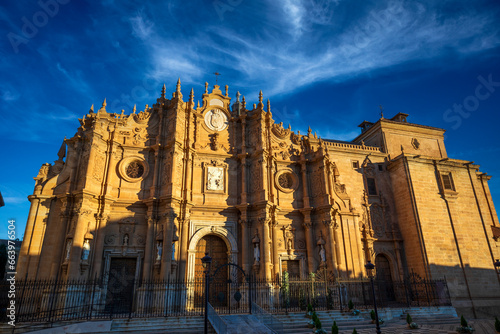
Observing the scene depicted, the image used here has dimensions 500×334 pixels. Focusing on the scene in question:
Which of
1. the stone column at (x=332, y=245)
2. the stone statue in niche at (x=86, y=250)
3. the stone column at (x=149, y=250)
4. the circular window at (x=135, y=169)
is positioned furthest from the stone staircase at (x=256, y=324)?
the circular window at (x=135, y=169)

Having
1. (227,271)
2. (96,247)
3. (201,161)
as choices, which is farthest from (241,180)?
(96,247)

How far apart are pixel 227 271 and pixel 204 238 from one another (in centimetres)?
242

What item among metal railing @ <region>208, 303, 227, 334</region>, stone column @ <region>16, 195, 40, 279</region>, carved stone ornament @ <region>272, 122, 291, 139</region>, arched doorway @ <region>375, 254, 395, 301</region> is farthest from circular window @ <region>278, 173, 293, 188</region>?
stone column @ <region>16, 195, 40, 279</region>

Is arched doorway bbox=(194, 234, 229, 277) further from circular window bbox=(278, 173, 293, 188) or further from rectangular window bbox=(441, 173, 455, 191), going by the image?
rectangular window bbox=(441, 173, 455, 191)

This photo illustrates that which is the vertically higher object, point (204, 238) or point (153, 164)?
point (153, 164)

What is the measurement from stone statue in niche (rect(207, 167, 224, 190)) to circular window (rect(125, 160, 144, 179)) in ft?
13.9

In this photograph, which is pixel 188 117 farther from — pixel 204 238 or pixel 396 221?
pixel 396 221

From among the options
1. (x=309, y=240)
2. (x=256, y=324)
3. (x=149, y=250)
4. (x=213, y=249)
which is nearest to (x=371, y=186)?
(x=309, y=240)

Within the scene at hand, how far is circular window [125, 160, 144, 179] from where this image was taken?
20.3 meters

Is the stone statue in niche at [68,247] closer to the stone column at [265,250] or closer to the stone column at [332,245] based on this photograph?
the stone column at [265,250]

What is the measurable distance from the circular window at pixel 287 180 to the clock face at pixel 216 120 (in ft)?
17.2

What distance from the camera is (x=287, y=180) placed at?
2295 cm

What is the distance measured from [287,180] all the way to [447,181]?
1262 centimetres

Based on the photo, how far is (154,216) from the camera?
18891mm
